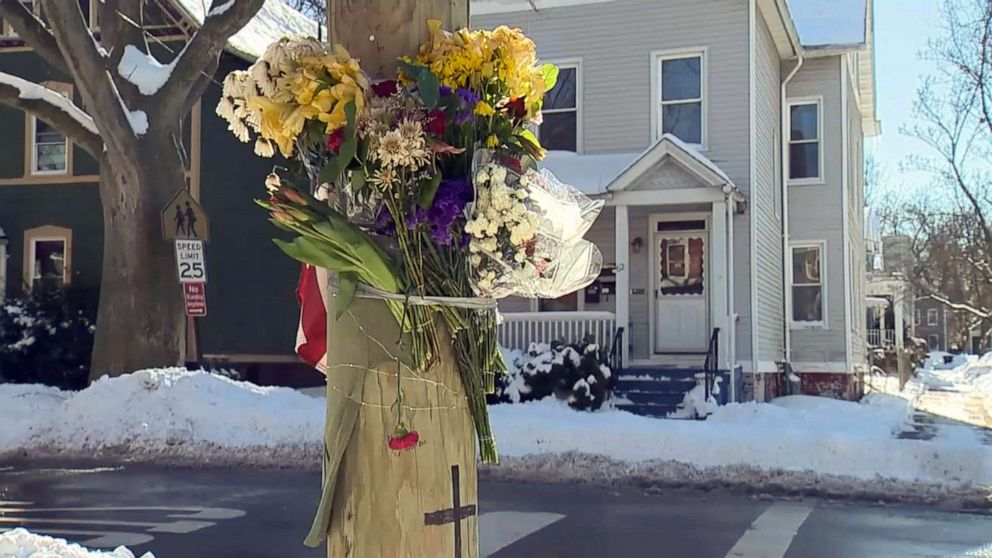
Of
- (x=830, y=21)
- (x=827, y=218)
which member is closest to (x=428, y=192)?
(x=827, y=218)

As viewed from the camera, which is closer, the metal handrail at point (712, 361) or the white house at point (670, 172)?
the metal handrail at point (712, 361)

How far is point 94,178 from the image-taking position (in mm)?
20641

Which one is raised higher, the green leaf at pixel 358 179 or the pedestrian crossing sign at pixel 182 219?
the pedestrian crossing sign at pixel 182 219

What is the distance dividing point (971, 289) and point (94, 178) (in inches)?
1680

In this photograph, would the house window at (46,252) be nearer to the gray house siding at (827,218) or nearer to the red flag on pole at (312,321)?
the gray house siding at (827,218)

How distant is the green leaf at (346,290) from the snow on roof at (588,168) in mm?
13347

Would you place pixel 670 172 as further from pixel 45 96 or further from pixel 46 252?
pixel 46 252

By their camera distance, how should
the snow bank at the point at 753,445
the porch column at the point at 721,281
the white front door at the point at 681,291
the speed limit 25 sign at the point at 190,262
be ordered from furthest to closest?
1. the white front door at the point at 681,291
2. the porch column at the point at 721,281
3. the speed limit 25 sign at the point at 190,262
4. the snow bank at the point at 753,445

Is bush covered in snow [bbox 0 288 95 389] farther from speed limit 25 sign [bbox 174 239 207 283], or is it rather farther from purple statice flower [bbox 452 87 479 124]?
purple statice flower [bbox 452 87 479 124]

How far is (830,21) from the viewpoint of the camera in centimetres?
2102

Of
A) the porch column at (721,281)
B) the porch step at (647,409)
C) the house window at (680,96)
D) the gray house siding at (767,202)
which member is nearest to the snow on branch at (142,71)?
the house window at (680,96)

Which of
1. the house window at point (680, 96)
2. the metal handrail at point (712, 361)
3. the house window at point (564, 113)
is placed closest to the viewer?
the metal handrail at point (712, 361)

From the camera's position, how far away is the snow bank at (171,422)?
12.2 m

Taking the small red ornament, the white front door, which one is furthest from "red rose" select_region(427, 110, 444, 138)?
the white front door
